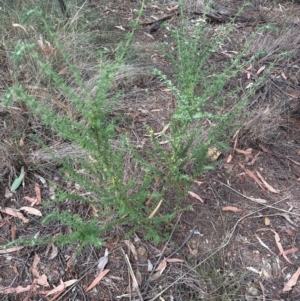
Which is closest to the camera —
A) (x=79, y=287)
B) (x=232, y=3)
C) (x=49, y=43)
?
(x=79, y=287)

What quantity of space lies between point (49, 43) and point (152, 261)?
1.56 meters

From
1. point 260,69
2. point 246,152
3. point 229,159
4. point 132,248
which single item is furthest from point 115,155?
point 260,69

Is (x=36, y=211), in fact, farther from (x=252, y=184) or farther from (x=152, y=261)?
(x=252, y=184)

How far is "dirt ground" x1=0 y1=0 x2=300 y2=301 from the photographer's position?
159cm

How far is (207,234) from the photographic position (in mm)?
1748

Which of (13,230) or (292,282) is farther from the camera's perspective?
(13,230)

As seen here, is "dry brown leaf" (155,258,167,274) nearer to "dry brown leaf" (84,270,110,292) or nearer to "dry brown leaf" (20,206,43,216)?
"dry brown leaf" (84,270,110,292)

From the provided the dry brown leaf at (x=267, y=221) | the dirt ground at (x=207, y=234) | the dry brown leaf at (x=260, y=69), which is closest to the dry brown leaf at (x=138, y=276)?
the dirt ground at (x=207, y=234)

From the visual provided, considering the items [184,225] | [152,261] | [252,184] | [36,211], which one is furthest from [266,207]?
[36,211]

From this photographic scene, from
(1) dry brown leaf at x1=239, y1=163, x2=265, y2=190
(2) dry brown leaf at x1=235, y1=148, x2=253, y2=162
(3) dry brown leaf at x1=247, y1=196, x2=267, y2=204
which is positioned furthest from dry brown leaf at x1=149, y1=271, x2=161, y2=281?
(2) dry brown leaf at x1=235, y1=148, x2=253, y2=162

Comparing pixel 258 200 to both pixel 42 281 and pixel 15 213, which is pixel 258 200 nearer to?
pixel 42 281

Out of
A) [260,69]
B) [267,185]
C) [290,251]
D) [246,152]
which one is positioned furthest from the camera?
[260,69]

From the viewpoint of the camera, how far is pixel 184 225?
5.83 feet

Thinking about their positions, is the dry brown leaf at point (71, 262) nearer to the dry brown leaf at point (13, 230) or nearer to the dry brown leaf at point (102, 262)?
the dry brown leaf at point (102, 262)
